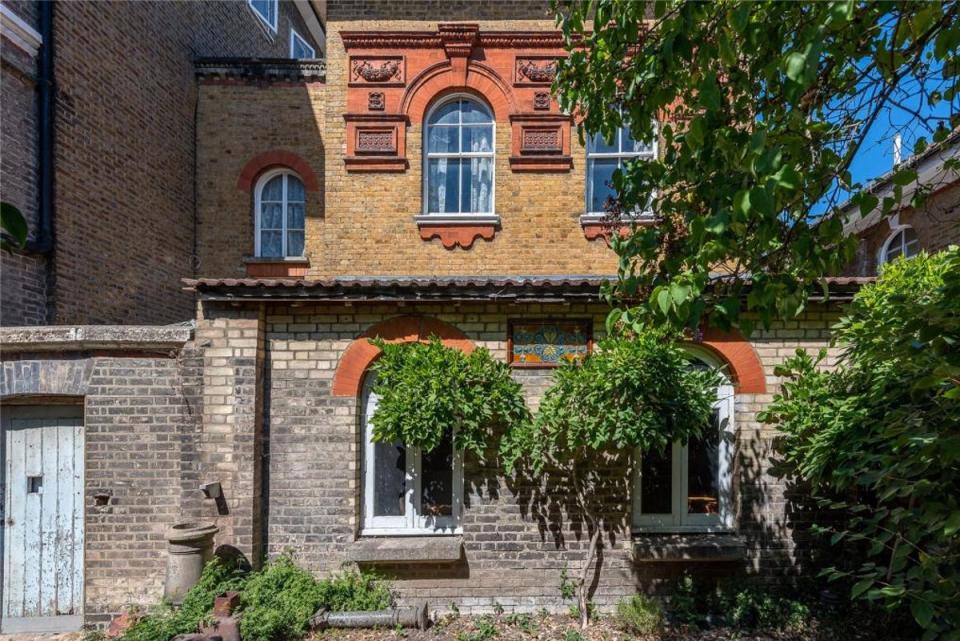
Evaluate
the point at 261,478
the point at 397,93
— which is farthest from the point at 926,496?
the point at 397,93

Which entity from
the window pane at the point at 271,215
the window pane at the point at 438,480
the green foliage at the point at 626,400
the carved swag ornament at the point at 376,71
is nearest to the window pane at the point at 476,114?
the carved swag ornament at the point at 376,71

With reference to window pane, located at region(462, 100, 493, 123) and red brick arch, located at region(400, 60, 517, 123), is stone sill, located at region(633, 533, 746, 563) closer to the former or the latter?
red brick arch, located at region(400, 60, 517, 123)

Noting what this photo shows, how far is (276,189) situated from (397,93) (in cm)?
338

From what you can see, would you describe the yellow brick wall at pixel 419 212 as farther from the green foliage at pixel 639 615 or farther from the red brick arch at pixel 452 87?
the green foliage at pixel 639 615

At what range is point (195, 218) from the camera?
A: 9617mm

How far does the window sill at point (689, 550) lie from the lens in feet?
18.1

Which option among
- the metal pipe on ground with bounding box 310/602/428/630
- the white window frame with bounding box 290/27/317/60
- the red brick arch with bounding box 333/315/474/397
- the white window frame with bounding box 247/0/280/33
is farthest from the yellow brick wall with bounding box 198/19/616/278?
the white window frame with bounding box 290/27/317/60

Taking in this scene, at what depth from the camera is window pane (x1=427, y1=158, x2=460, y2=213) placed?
27.1ft

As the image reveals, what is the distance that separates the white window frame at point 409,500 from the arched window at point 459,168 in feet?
11.7

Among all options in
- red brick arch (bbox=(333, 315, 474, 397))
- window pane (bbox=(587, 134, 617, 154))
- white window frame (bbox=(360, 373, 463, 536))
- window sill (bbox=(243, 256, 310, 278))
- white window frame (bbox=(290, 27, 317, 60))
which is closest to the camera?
red brick arch (bbox=(333, 315, 474, 397))

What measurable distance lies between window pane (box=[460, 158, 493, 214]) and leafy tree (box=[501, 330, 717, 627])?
3746mm

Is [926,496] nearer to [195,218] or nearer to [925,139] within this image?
[925,139]

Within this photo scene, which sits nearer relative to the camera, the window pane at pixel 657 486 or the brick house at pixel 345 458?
the brick house at pixel 345 458

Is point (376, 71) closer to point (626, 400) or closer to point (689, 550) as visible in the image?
point (626, 400)
